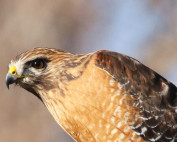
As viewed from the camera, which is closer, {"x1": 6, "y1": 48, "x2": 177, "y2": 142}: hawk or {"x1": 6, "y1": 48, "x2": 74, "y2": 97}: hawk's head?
{"x1": 6, "y1": 48, "x2": 177, "y2": 142}: hawk

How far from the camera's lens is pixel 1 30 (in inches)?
503

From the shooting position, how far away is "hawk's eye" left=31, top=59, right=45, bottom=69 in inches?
264

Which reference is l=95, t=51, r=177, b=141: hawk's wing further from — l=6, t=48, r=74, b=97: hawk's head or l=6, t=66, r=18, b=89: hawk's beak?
l=6, t=66, r=18, b=89: hawk's beak

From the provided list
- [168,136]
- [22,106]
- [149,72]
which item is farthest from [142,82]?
[22,106]

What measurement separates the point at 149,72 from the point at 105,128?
34.6 inches

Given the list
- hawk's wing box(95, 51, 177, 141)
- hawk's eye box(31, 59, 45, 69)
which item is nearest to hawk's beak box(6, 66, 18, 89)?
hawk's eye box(31, 59, 45, 69)

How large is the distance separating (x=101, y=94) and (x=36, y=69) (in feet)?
2.64

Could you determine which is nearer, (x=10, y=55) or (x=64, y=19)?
(x=10, y=55)

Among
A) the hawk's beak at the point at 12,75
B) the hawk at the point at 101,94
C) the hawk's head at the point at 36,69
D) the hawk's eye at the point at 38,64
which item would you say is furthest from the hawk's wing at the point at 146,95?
the hawk's beak at the point at 12,75

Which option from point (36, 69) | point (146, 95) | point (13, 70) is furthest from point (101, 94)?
point (13, 70)

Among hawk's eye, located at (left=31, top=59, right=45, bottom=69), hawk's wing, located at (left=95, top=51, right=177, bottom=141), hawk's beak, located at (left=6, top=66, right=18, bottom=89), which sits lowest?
hawk's wing, located at (left=95, top=51, right=177, bottom=141)

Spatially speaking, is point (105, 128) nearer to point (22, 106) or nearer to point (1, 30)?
point (22, 106)

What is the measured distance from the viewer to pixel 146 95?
22.1ft

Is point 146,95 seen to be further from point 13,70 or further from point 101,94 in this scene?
point 13,70
